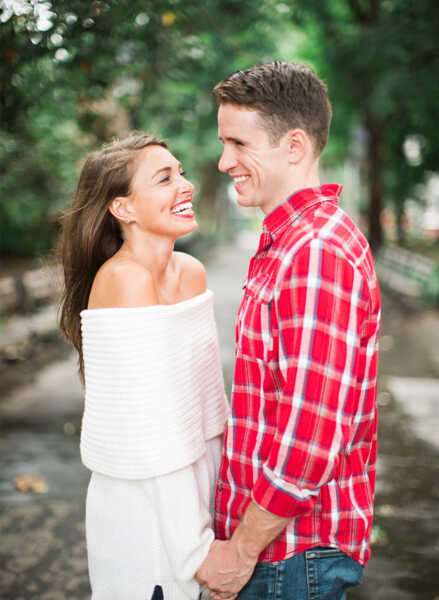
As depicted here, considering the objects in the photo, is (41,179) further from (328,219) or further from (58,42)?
(328,219)

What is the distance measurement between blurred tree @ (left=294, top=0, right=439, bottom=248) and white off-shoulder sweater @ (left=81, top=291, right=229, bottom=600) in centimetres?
680

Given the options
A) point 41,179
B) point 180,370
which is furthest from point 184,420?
point 41,179

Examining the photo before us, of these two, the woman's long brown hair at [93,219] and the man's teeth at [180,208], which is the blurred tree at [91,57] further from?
the man's teeth at [180,208]

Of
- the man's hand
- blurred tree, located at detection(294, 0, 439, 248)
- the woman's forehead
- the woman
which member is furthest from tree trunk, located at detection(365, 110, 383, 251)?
the man's hand

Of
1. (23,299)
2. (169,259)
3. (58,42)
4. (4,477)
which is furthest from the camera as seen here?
(23,299)

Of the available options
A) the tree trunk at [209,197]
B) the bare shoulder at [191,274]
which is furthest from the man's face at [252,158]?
the tree trunk at [209,197]

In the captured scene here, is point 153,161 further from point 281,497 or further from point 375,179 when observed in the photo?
point 375,179

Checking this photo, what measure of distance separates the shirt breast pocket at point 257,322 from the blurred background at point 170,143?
3.95 ft

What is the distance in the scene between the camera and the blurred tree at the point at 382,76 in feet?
30.7

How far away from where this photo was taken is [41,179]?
45.0ft

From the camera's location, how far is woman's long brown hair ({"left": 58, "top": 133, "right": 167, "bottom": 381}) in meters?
2.27

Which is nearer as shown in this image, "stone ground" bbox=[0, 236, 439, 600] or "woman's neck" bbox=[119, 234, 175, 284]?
"woman's neck" bbox=[119, 234, 175, 284]

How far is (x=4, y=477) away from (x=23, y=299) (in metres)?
5.76

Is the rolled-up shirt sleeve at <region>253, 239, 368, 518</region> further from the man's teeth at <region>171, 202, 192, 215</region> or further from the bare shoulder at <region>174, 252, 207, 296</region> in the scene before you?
the bare shoulder at <region>174, 252, 207, 296</region>
